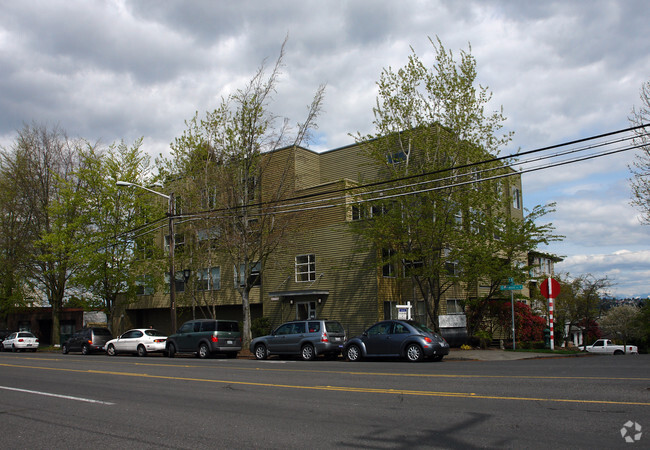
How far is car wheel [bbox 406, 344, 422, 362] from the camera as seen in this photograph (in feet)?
59.4

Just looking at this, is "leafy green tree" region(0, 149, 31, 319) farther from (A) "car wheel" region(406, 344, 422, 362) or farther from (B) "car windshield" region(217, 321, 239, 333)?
(A) "car wheel" region(406, 344, 422, 362)

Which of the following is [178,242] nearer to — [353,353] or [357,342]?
[353,353]

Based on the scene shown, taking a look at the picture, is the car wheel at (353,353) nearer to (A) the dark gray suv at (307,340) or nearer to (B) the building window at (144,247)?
(A) the dark gray suv at (307,340)

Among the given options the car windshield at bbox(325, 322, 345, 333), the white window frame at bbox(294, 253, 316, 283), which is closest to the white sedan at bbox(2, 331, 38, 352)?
the white window frame at bbox(294, 253, 316, 283)

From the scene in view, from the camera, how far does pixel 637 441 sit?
6.11m

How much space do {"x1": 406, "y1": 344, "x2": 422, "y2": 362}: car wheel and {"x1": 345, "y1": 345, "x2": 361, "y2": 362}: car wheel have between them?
1.95 metres

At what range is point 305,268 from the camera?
31.6 metres

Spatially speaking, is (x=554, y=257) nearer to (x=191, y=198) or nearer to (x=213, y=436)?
(x=191, y=198)

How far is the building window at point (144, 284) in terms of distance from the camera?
36.9 metres

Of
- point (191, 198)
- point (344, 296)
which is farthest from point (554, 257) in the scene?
point (191, 198)

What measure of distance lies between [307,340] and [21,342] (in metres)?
26.9

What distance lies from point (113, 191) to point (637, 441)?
35443mm

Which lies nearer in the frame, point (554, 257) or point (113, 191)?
point (113, 191)

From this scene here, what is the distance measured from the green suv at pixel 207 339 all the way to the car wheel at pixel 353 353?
713cm
